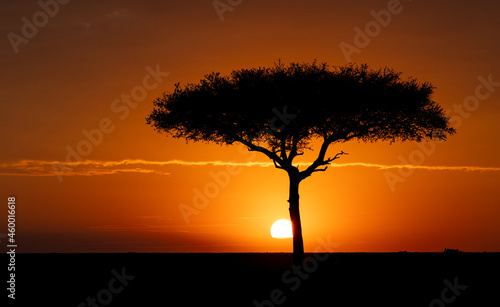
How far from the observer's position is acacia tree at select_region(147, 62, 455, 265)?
36938 millimetres
